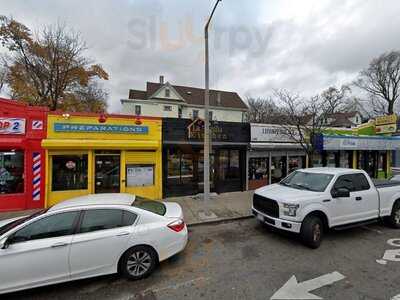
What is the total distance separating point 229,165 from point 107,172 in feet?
19.2

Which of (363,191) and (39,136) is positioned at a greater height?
(39,136)

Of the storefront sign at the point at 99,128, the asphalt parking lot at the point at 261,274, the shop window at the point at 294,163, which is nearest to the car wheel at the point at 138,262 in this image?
the asphalt parking lot at the point at 261,274

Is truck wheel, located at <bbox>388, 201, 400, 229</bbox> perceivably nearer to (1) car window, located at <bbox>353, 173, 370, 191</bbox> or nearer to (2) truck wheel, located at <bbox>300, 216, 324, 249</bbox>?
(1) car window, located at <bbox>353, 173, 370, 191</bbox>

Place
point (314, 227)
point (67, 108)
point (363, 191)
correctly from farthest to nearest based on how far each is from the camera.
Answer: point (67, 108) < point (363, 191) < point (314, 227)

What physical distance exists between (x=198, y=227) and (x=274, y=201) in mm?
2554

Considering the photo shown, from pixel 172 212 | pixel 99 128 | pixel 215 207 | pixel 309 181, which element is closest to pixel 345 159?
pixel 309 181

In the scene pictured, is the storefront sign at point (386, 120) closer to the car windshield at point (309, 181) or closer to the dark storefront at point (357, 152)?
the dark storefront at point (357, 152)

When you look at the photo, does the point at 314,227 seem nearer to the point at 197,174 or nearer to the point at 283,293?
the point at 283,293

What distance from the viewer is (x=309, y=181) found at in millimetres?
6512

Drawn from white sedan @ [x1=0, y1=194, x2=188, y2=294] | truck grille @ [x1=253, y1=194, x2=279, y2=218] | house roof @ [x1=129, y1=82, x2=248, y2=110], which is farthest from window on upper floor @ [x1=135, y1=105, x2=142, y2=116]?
white sedan @ [x1=0, y1=194, x2=188, y2=294]

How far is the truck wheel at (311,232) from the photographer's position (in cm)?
529

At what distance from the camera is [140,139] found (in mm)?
9938

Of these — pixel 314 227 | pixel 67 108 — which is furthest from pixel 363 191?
pixel 67 108

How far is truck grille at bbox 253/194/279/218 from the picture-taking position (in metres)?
5.74
